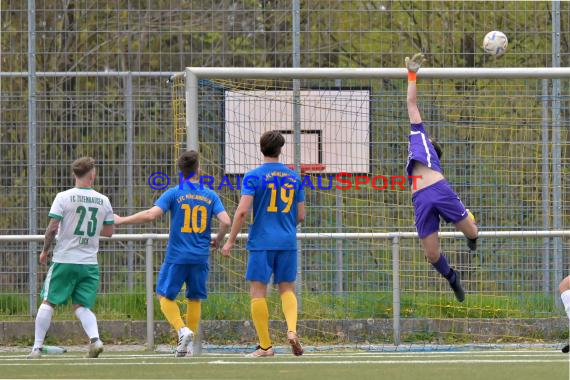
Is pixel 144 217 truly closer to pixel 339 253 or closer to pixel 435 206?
pixel 435 206

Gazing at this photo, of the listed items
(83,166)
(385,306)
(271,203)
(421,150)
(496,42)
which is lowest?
(385,306)

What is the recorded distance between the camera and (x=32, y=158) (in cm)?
1449

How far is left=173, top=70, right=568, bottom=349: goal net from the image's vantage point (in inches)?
540

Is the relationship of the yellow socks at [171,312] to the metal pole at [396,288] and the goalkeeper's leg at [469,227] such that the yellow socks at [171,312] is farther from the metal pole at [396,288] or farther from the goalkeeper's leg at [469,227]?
the metal pole at [396,288]

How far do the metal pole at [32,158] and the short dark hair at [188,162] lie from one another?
338 centimetres

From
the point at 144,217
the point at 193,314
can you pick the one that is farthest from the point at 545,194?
the point at 144,217

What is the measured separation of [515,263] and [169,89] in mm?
4101

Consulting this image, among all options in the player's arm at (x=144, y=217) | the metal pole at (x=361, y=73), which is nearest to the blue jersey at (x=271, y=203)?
the player's arm at (x=144, y=217)

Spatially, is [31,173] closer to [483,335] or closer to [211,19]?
[211,19]

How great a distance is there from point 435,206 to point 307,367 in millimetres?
2276

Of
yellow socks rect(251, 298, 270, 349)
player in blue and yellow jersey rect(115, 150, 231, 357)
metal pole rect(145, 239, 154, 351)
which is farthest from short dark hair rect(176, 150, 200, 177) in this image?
metal pole rect(145, 239, 154, 351)

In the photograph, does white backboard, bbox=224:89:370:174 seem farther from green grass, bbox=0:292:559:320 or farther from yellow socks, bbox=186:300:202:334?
yellow socks, bbox=186:300:202:334

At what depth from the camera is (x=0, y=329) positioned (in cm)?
1408

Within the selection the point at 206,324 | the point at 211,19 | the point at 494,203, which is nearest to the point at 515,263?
the point at 494,203
